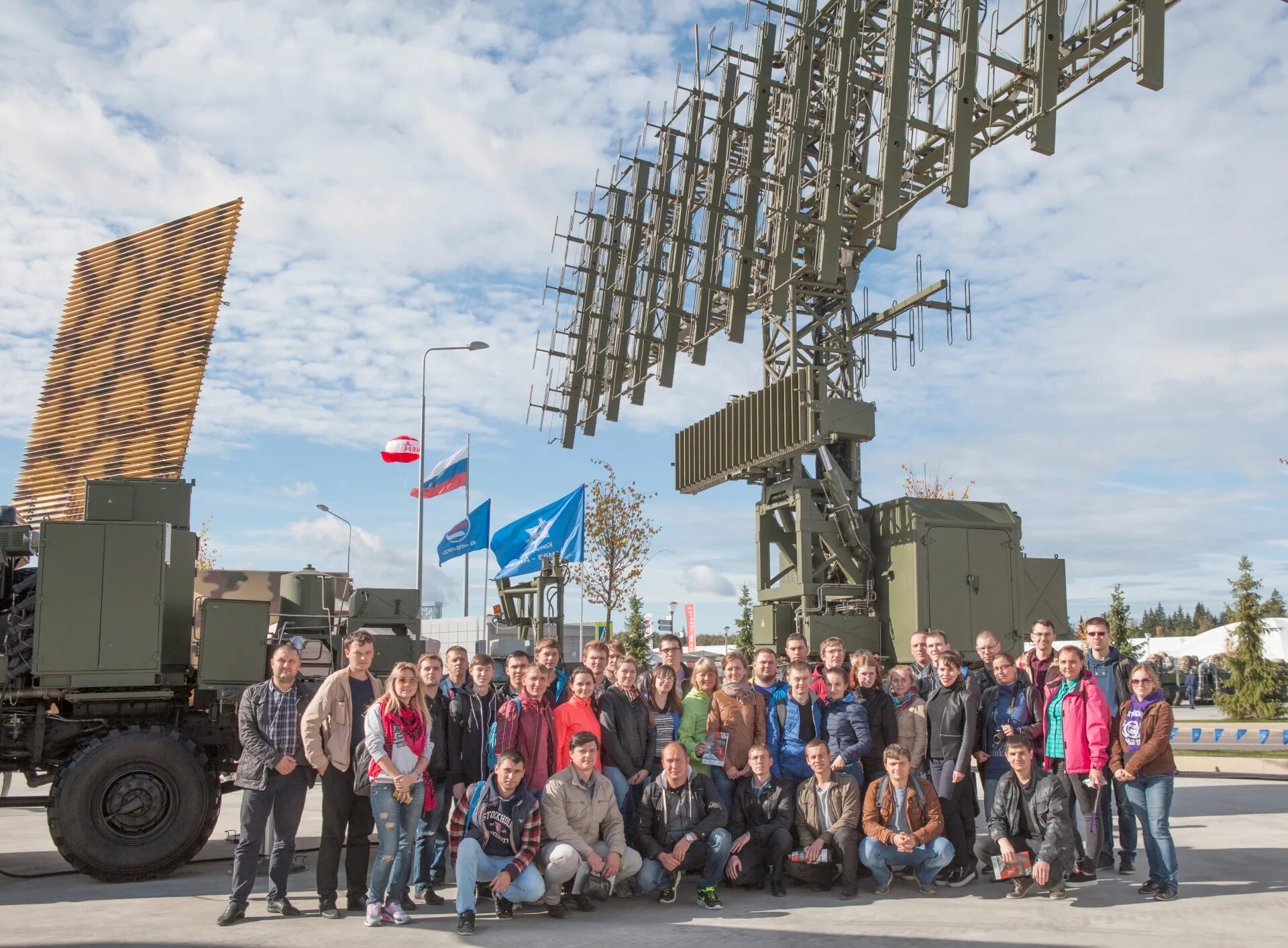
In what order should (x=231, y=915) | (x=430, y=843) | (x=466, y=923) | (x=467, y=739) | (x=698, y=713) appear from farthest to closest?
1. (x=698, y=713)
2. (x=467, y=739)
3. (x=430, y=843)
4. (x=231, y=915)
5. (x=466, y=923)

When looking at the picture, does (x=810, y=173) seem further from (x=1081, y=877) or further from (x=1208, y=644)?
(x=1208, y=644)

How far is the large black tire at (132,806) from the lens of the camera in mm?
8430

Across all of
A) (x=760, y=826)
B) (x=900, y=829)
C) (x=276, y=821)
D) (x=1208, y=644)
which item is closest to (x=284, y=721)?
A: (x=276, y=821)

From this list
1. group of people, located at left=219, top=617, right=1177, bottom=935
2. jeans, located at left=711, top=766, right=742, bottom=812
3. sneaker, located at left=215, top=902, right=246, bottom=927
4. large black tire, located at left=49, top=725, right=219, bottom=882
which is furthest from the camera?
jeans, located at left=711, top=766, right=742, bottom=812

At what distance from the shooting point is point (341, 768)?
750cm

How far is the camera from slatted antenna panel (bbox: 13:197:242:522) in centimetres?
1422

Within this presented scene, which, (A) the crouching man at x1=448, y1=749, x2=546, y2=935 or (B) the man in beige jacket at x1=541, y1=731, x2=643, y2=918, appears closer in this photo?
(A) the crouching man at x1=448, y1=749, x2=546, y2=935

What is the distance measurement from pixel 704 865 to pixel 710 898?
351 mm

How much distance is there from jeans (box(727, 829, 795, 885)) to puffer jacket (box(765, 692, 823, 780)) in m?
0.55

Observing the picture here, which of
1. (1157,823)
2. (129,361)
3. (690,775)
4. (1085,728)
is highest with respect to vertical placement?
(129,361)

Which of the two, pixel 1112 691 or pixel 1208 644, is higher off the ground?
pixel 1112 691

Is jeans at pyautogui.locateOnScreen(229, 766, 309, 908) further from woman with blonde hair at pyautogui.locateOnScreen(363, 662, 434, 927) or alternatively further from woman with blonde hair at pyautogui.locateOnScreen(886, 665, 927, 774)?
woman with blonde hair at pyautogui.locateOnScreen(886, 665, 927, 774)

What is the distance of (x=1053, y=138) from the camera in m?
14.1

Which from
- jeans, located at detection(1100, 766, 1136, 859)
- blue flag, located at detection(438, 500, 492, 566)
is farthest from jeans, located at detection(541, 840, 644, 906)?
blue flag, located at detection(438, 500, 492, 566)
